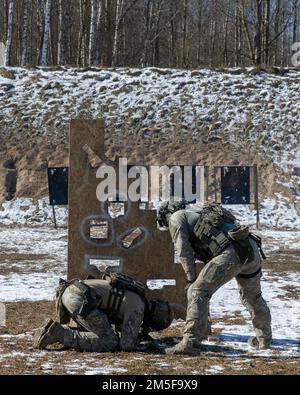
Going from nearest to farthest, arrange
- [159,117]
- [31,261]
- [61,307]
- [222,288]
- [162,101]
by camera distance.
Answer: [61,307] → [222,288] → [31,261] → [159,117] → [162,101]

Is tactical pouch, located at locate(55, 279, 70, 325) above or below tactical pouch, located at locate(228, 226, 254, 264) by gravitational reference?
below

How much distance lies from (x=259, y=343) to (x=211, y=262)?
99 cm

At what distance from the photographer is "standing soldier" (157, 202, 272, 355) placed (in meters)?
6.21

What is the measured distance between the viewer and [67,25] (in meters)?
37.7

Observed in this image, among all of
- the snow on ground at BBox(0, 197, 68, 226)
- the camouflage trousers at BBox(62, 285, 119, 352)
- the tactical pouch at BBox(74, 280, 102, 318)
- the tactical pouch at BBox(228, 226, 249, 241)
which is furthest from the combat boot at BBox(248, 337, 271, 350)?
the snow on ground at BBox(0, 197, 68, 226)

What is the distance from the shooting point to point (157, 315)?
6586mm

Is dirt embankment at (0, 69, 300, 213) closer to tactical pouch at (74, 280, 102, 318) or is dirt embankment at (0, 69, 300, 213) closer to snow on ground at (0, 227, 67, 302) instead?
snow on ground at (0, 227, 67, 302)

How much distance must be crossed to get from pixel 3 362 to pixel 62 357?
1.72 feet

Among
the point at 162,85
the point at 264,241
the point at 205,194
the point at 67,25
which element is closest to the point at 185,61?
the point at 67,25

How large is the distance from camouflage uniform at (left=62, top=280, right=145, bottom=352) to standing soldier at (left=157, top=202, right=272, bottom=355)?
420 millimetres

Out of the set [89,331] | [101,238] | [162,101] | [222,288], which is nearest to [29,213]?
[162,101]

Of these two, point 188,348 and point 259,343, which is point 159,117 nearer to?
point 259,343

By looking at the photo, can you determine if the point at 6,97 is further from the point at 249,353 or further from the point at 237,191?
the point at 249,353

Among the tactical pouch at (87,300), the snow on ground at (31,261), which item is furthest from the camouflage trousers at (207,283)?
the snow on ground at (31,261)
